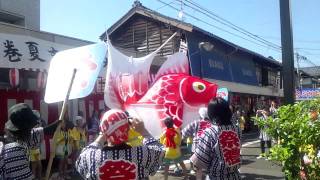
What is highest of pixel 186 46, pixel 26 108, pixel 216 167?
pixel 186 46

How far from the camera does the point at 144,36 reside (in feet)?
74.3

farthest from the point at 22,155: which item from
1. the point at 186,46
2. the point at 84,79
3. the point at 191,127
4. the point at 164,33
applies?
the point at 164,33

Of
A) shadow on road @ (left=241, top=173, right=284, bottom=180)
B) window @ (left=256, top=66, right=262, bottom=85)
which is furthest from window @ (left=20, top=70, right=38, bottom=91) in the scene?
window @ (left=256, top=66, right=262, bottom=85)

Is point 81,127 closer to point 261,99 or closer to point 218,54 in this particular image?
point 218,54

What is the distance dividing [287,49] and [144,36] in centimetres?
1790

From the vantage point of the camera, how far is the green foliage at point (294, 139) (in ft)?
15.3

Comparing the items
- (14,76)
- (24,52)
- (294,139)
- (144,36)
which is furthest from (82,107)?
(294,139)

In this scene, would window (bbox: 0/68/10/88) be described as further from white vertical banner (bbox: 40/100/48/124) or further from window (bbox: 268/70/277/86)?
window (bbox: 268/70/277/86)

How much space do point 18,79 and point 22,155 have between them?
8.10 m

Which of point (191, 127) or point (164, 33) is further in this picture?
point (164, 33)

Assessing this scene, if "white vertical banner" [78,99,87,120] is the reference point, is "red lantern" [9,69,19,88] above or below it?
above

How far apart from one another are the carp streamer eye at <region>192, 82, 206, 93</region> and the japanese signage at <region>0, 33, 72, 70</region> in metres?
5.46

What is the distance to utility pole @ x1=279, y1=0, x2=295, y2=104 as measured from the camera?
499cm

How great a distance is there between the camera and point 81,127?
12133 millimetres
